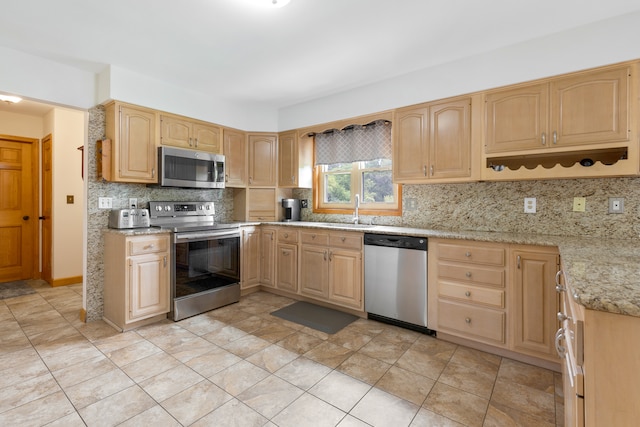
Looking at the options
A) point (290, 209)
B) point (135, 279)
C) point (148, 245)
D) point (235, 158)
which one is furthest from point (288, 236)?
point (135, 279)

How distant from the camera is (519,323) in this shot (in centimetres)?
224

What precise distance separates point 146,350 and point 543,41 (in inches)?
155

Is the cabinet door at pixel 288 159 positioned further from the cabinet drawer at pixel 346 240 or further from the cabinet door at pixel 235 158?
the cabinet drawer at pixel 346 240

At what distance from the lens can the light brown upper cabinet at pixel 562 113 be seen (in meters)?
2.12

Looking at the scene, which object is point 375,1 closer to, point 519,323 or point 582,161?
point 582,161

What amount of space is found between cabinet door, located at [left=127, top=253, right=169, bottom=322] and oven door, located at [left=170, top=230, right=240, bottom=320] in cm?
8

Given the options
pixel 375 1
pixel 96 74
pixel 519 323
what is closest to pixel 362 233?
pixel 519 323

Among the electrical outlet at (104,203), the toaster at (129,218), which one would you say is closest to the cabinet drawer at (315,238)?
the toaster at (129,218)

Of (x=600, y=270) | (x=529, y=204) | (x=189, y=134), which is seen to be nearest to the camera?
(x=600, y=270)

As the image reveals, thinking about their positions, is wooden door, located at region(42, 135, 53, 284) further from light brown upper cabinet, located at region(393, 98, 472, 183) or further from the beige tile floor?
light brown upper cabinet, located at region(393, 98, 472, 183)

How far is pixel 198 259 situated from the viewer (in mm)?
3168

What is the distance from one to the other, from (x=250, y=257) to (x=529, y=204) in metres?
3.01

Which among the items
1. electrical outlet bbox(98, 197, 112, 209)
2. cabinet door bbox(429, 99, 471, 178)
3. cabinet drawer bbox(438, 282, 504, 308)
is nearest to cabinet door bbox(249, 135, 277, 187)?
electrical outlet bbox(98, 197, 112, 209)

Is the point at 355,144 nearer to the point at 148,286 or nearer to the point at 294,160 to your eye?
the point at 294,160
